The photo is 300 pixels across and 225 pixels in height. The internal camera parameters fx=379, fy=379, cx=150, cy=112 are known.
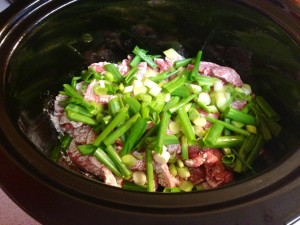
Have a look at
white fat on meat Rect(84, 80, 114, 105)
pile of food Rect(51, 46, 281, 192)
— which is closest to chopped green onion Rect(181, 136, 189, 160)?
pile of food Rect(51, 46, 281, 192)

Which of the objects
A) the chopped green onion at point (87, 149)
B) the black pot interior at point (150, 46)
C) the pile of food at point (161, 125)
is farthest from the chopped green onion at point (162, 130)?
the black pot interior at point (150, 46)

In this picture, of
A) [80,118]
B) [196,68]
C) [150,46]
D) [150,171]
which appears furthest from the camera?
[150,46]

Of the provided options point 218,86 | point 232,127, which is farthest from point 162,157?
point 218,86

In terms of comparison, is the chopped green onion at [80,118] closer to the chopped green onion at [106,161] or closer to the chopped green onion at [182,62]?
the chopped green onion at [106,161]

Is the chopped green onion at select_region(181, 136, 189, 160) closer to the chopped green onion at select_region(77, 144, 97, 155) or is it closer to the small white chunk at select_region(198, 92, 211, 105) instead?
the small white chunk at select_region(198, 92, 211, 105)

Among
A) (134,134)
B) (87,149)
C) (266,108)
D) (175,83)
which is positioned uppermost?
(266,108)

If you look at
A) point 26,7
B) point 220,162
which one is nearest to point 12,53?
point 26,7

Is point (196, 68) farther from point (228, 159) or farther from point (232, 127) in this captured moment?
point (228, 159)
